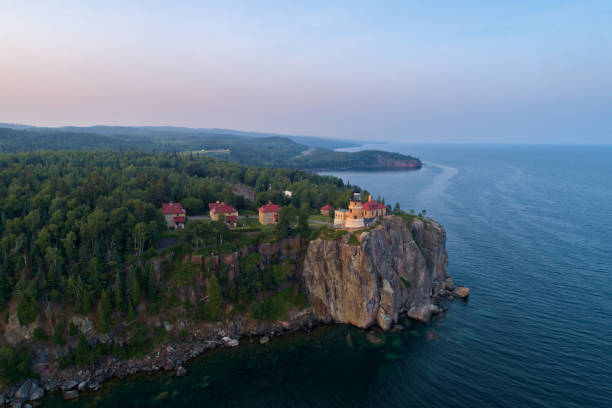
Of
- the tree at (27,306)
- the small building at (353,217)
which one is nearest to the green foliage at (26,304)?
the tree at (27,306)

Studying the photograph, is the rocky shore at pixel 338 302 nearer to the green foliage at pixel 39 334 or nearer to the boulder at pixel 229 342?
the boulder at pixel 229 342

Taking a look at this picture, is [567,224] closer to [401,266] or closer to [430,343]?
[401,266]

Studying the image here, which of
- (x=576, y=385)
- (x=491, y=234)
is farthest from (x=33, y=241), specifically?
(x=491, y=234)

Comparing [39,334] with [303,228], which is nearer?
[39,334]

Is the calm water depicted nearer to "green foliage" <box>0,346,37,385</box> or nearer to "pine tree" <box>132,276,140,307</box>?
"green foliage" <box>0,346,37,385</box>

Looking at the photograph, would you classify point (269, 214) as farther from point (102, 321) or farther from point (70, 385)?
point (70, 385)

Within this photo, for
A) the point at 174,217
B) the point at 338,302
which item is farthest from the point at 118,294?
the point at 338,302

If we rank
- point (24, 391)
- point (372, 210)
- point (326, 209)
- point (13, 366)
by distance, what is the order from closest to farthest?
1. point (24, 391)
2. point (13, 366)
3. point (372, 210)
4. point (326, 209)

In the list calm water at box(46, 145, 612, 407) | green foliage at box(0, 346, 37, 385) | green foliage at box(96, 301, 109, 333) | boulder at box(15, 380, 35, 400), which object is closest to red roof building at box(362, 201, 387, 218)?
calm water at box(46, 145, 612, 407)
